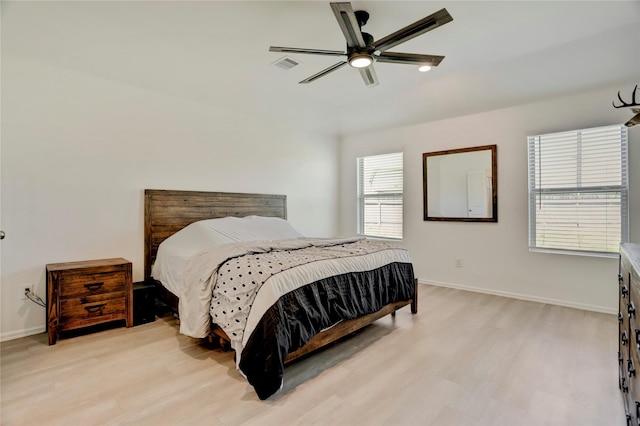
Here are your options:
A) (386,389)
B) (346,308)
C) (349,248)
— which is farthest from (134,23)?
(386,389)

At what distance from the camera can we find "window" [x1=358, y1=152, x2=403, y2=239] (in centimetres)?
529

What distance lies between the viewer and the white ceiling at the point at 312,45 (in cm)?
248

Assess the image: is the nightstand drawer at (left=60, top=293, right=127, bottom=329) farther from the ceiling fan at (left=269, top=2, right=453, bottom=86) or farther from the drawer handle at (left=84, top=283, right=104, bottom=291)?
the ceiling fan at (left=269, top=2, right=453, bottom=86)

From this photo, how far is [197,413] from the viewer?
1750 mm

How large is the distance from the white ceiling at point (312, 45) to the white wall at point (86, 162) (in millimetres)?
217

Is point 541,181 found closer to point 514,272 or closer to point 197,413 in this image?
point 514,272

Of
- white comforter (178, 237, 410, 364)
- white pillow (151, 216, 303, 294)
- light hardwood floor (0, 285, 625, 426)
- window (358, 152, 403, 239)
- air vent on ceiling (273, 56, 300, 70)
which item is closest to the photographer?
light hardwood floor (0, 285, 625, 426)

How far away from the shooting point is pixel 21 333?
2809 mm

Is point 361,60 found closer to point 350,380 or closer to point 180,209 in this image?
point 350,380

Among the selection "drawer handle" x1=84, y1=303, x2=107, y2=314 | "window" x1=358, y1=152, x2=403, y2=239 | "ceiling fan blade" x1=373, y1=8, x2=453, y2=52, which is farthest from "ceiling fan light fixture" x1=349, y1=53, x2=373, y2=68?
"drawer handle" x1=84, y1=303, x2=107, y2=314

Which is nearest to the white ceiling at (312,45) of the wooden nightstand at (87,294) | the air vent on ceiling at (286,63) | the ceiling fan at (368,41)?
the air vent on ceiling at (286,63)

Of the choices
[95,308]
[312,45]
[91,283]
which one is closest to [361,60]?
[312,45]

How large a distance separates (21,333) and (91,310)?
2.15 ft

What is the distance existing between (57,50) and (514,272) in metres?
5.38
